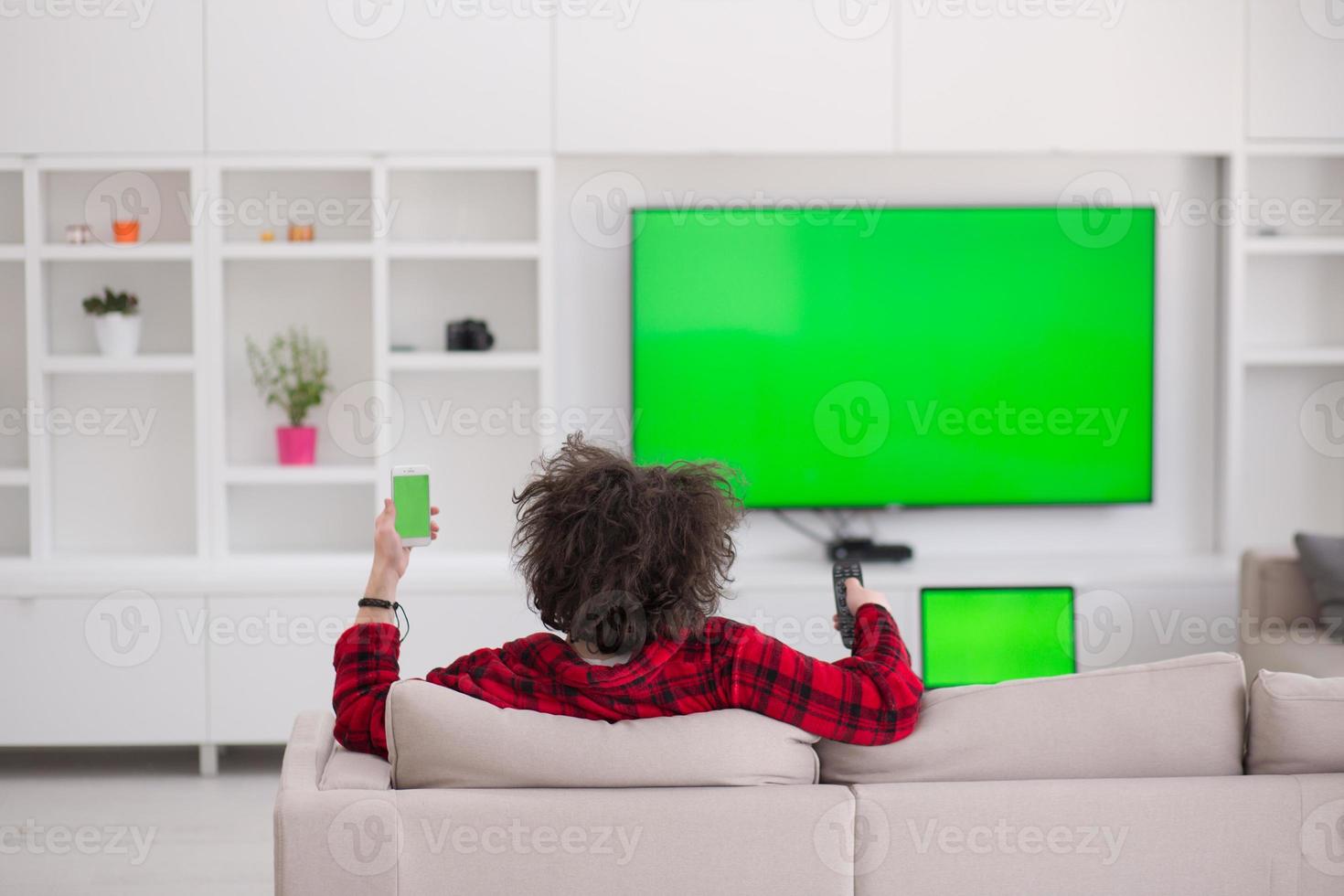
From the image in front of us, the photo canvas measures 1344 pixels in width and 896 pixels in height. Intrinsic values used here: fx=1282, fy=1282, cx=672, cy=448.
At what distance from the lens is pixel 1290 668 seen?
329 cm

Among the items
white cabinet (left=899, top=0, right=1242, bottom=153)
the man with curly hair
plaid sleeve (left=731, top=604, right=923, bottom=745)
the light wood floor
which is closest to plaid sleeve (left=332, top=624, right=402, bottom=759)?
the man with curly hair

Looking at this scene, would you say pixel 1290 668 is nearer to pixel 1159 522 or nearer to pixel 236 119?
pixel 1159 522

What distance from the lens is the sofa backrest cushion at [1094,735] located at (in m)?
1.54

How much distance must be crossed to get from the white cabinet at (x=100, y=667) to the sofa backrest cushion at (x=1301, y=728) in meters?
2.97

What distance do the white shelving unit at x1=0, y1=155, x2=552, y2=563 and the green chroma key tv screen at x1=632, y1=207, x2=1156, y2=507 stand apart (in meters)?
0.50

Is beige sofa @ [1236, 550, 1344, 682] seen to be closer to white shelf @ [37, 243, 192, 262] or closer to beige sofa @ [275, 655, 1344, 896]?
beige sofa @ [275, 655, 1344, 896]

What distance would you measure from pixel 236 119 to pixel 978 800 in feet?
10.3

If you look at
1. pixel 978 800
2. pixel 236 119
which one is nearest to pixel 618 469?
pixel 978 800

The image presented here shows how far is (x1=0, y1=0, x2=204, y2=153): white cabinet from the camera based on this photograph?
3760mm

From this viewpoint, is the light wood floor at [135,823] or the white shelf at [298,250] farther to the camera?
the white shelf at [298,250]

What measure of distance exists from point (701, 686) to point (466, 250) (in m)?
2.54

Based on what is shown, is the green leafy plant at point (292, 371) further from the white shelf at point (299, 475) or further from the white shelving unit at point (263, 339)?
the white shelf at point (299, 475)

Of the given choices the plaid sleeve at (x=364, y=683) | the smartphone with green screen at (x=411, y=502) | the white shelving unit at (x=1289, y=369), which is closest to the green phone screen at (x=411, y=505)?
the smartphone with green screen at (x=411, y=502)

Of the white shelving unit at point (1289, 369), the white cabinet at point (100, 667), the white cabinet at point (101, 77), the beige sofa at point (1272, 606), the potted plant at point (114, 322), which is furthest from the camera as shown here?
the white shelving unit at point (1289, 369)
